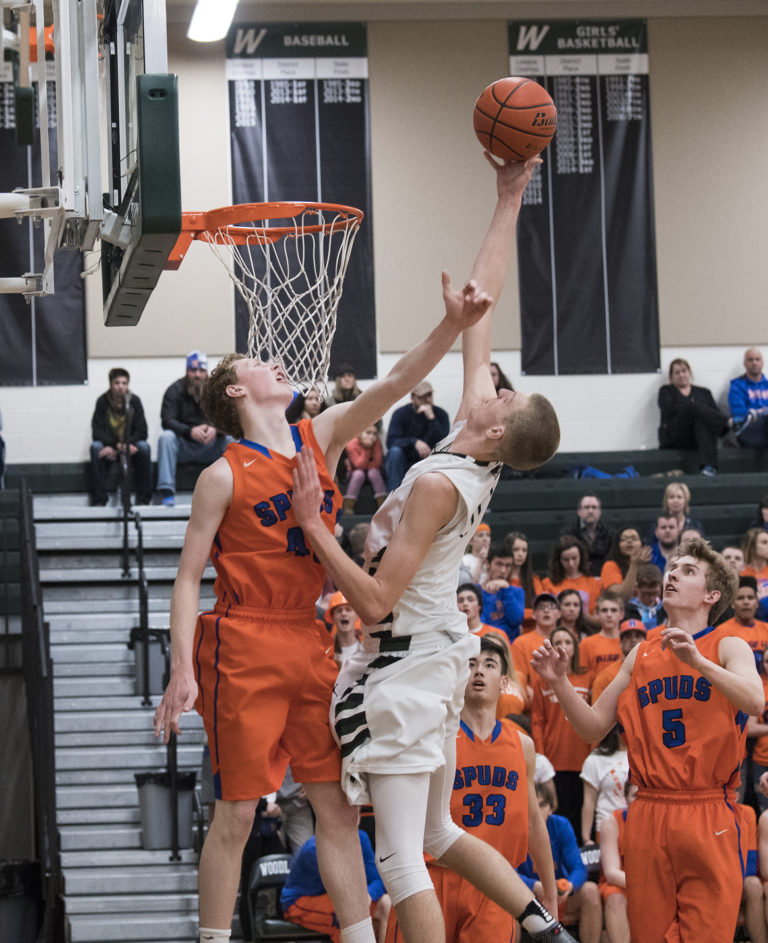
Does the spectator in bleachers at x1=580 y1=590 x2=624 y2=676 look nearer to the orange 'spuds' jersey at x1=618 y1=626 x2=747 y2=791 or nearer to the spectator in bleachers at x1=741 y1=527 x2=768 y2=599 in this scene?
the spectator in bleachers at x1=741 y1=527 x2=768 y2=599

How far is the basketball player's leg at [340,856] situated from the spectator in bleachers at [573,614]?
5.28 metres

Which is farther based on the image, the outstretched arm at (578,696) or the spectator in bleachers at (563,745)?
the spectator in bleachers at (563,745)

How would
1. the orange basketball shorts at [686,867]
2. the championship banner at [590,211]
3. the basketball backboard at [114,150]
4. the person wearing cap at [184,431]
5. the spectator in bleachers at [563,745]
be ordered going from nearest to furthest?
the basketball backboard at [114,150] → the orange basketball shorts at [686,867] → the spectator in bleachers at [563,745] → the person wearing cap at [184,431] → the championship banner at [590,211]

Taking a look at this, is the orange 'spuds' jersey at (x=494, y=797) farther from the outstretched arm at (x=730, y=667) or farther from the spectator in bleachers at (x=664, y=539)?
the spectator in bleachers at (x=664, y=539)

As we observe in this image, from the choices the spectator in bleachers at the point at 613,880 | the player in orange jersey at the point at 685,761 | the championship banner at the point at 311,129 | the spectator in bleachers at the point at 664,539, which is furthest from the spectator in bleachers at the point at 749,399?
the player in orange jersey at the point at 685,761

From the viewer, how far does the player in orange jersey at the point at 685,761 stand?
5324mm

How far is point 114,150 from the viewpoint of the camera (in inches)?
186

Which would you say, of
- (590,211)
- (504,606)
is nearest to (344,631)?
(504,606)

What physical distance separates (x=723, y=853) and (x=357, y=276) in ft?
34.5

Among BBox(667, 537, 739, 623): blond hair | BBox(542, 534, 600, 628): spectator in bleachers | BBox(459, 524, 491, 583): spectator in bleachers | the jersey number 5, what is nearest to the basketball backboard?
BBox(667, 537, 739, 623): blond hair

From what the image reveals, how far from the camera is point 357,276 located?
15.0 metres

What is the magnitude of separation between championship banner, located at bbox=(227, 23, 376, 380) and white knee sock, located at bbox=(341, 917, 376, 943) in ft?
35.8

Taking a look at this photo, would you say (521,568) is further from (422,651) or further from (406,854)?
(406,854)

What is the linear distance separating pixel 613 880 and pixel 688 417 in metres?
8.48
